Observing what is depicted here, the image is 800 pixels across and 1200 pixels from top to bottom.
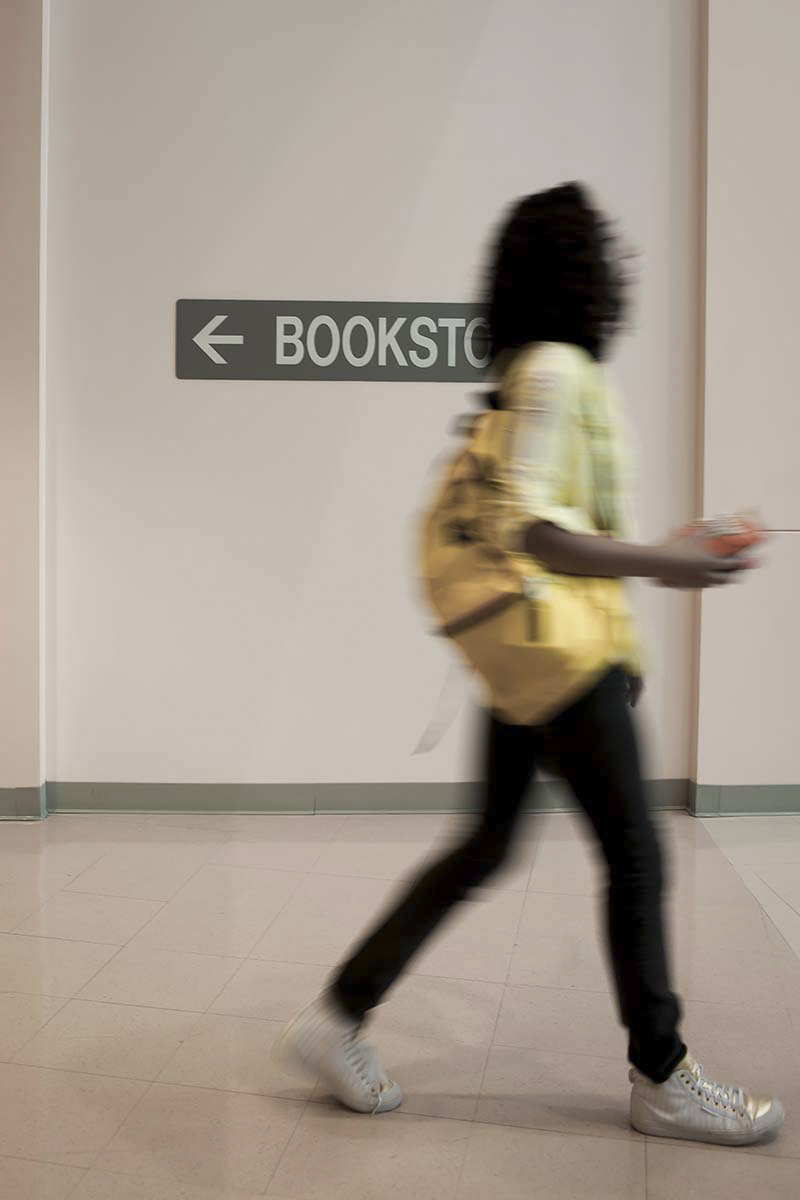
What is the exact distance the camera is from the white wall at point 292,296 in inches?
141

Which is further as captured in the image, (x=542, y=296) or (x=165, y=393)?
(x=165, y=393)

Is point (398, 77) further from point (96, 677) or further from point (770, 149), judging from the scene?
point (96, 677)

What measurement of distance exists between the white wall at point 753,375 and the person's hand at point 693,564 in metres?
2.16

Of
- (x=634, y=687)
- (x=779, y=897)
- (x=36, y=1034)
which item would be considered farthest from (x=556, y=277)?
(x=779, y=897)

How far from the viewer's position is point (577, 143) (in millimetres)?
3625

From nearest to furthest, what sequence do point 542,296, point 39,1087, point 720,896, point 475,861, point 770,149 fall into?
point 542,296 < point 475,861 < point 39,1087 < point 720,896 < point 770,149

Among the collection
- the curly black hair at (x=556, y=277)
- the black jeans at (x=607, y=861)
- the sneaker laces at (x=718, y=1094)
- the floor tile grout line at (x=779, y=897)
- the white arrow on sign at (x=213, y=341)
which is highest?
the white arrow on sign at (x=213, y=341)

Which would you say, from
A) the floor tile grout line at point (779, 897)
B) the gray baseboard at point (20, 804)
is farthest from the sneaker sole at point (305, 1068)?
the gray baseboard at point (20, 804)

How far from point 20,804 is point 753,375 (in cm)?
260

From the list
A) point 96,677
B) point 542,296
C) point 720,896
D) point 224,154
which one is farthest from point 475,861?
point 224,154

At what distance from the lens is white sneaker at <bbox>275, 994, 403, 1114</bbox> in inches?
72.7

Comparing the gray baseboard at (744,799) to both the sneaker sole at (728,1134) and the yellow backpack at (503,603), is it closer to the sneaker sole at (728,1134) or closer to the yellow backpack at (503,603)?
the sneaker sole at (728,1134)

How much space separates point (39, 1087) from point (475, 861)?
0.84 m

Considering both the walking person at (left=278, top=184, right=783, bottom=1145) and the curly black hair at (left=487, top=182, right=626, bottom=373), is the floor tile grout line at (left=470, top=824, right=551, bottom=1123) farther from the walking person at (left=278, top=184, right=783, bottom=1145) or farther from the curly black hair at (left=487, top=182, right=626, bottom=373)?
the curly black hair at (left=487, top=182, right=626, bottom=373)
